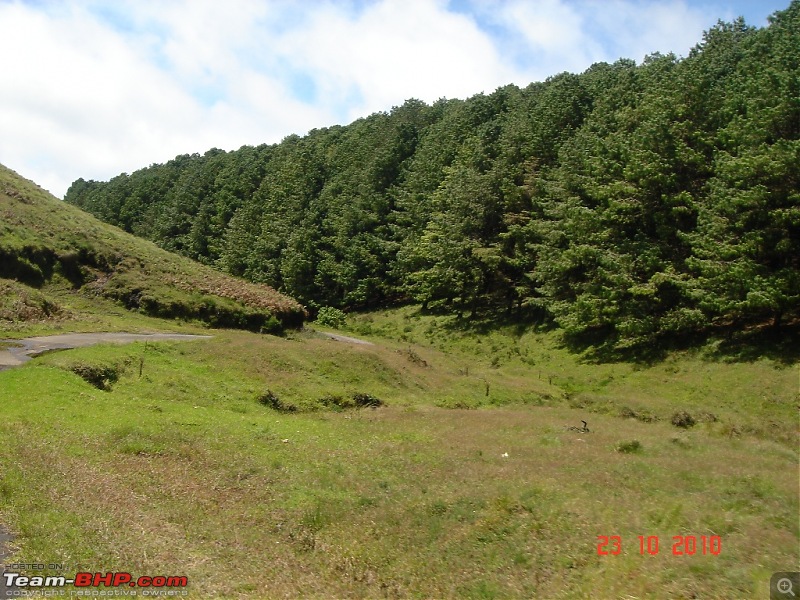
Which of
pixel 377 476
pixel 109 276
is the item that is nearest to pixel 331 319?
pixel 109 276

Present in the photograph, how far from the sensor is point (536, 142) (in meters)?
56.2

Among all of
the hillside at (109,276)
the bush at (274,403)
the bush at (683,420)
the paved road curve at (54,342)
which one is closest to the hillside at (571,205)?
the bush at (683,420)

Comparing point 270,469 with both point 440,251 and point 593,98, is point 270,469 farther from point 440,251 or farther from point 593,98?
point 593,98

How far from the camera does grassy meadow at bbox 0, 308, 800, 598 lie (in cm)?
849

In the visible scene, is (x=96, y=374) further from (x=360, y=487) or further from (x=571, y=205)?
(x=571, y=205)

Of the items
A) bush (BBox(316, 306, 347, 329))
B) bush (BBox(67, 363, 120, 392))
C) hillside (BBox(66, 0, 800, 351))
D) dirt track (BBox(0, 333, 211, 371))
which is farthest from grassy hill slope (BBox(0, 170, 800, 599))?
bush (BBox(316, 306, 347, 329))

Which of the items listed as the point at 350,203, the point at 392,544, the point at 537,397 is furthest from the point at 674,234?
the point at 350,203

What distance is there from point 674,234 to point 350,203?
44445 millimetres

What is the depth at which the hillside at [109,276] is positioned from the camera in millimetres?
39938

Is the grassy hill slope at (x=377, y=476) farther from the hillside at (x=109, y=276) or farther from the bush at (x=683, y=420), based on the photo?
the hillside at (x=109, y=276)

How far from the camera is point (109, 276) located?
142ft

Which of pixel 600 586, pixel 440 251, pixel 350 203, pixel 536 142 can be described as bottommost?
pixel 600 586

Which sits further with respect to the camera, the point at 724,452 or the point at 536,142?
the point at 536,142

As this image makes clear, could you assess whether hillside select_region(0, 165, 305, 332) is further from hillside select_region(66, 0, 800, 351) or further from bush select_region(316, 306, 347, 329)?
hillside select_region(66, 0, 800, 351)
